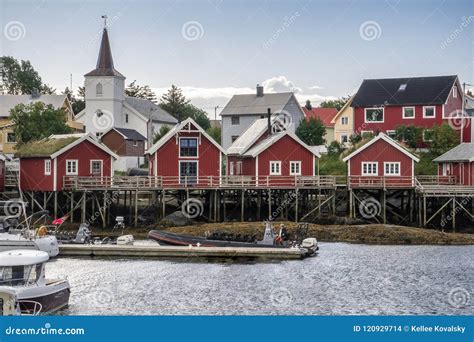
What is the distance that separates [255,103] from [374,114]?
48.1 feet

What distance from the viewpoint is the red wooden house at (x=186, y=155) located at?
165 ft

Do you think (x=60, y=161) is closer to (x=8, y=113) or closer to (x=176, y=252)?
(x=176, y=252)

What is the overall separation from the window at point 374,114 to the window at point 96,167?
2701cm

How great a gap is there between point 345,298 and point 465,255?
12.8m

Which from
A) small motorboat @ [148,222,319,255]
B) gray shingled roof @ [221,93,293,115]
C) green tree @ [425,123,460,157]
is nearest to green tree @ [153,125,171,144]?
gray shingled roof @ [221,93,293,115]

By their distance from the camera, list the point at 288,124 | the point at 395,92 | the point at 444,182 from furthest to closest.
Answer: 1. the point at 288,124
2. the point at 395,92
3. the point at 444,182

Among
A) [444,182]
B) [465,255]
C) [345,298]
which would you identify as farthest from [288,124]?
[345,298]

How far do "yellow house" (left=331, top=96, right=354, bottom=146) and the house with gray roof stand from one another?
4.30 m

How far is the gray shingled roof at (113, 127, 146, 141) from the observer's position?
230 feet

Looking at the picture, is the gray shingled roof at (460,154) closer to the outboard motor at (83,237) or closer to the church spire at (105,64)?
the outboard motor at (83,237)

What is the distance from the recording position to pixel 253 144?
2235 inches

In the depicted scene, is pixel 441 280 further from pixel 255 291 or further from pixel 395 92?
pixel 395 92

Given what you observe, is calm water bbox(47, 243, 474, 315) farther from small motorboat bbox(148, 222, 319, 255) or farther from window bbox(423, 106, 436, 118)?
window bbox(423, 106, 436, 118)

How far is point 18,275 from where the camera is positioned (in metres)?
24.3
